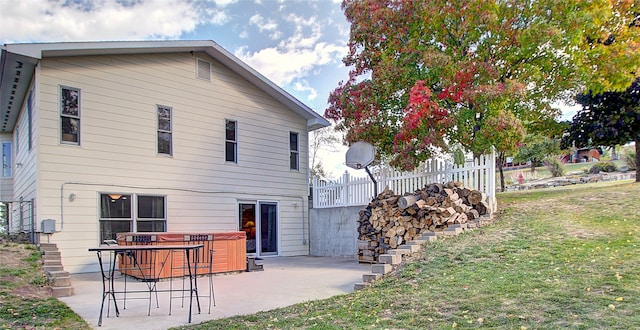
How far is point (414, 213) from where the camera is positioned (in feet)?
29.5

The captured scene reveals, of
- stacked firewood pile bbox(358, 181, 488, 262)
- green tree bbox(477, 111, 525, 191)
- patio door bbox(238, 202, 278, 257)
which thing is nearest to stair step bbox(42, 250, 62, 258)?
patio door bbox(238, 202, 278, 257)

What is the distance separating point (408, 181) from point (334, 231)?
3.18m

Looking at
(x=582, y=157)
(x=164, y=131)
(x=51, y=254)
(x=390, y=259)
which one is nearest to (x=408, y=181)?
(x=390, y=259)

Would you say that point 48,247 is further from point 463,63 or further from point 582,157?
point 582,157

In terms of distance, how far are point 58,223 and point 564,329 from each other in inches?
357

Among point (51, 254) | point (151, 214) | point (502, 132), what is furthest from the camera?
point (151, 214)

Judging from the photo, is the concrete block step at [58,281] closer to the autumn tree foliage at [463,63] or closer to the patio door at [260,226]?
the patio door at [260,226]

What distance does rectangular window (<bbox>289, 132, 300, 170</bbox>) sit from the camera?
13.6m

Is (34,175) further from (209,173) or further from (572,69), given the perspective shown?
(572,69)

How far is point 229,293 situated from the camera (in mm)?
6574

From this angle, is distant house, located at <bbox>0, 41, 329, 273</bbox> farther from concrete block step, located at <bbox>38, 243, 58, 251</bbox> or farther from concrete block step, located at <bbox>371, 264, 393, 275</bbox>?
concrete block step, located at <bbox>371, 264, 393, 275</bbox>

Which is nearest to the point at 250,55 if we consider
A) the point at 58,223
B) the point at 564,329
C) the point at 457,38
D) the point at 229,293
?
the point at 457,38

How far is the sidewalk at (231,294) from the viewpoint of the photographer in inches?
199

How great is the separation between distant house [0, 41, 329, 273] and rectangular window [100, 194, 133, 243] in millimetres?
22
